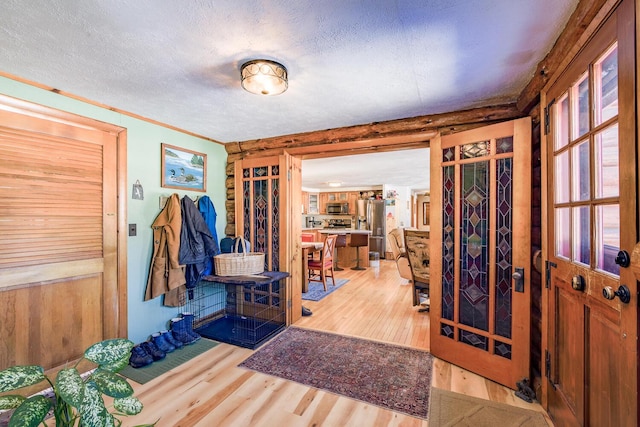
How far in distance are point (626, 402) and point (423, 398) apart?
123 centimetres

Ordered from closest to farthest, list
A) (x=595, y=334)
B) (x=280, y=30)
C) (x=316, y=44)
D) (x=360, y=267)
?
(x=595, y=334) < (x=280, y=30) < (x=316, y=44) < (x=360, y=267)

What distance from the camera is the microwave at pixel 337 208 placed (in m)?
9.41

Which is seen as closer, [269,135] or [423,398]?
[423,398]

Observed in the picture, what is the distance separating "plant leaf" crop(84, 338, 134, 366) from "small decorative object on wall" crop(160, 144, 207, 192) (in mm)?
2457

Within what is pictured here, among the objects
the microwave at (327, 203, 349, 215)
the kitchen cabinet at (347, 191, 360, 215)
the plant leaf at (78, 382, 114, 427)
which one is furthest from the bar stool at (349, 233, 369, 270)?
the plant leaf at (78, 382, 114, 427)

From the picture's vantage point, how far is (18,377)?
29.3 inches

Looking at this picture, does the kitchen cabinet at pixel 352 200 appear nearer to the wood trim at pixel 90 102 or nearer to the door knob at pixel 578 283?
the wood trim at pixel 90 102

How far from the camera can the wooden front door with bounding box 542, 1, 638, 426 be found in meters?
1.08

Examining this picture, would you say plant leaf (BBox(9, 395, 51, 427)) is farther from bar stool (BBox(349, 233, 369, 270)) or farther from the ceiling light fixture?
bar stool (BBox(349, 233, 369, 270))

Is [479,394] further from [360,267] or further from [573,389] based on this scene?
[360,267]

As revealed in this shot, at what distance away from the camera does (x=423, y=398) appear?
2064mm

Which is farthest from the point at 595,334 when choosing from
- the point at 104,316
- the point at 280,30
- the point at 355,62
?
the point at 104,316

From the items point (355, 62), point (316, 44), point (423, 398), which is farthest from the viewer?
point (423, 398)

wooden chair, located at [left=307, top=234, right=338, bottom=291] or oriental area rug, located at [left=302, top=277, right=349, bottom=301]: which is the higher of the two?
wooden chair, located at [left=307, top=234, right=338, bottom=291]
